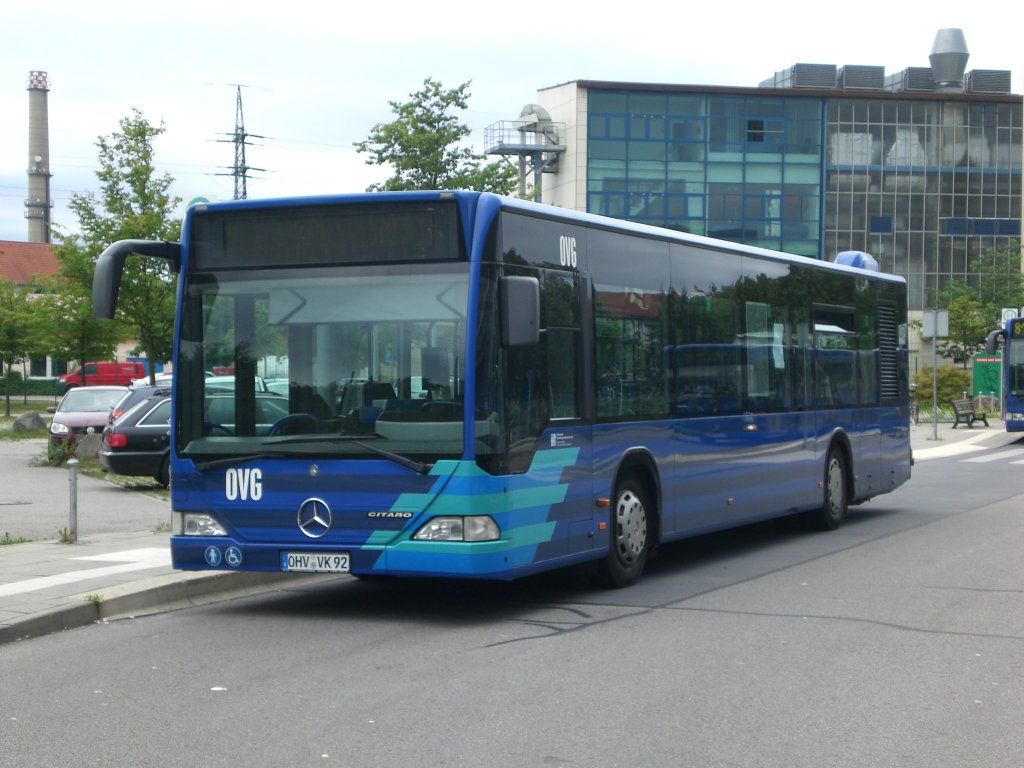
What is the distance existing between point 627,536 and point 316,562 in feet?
9.15

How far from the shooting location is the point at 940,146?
8794 cm

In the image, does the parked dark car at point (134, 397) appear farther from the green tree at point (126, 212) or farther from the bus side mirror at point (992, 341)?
the bus side mirror at point (992, 341)

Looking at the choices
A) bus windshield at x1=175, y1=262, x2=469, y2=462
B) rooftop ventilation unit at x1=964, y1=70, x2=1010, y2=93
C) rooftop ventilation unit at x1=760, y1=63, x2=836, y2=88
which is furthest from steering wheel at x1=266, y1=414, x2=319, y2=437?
rooftop ventilation unit at x1=964, y1=70, x2=1010, y2=93

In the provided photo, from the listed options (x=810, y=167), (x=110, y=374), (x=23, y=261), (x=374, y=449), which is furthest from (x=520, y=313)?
(x=23, y=261)

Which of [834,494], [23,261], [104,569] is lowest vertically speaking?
[104,569]

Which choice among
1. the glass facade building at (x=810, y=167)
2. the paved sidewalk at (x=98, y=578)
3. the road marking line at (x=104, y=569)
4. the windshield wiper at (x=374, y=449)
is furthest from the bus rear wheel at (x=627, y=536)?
the glass facade building at (x=810, y=167)

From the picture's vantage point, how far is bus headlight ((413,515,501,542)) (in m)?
9.40

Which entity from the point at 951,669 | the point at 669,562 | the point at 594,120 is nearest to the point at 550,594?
the point at 669,562

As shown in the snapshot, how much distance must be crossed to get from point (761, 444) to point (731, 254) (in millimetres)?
1909

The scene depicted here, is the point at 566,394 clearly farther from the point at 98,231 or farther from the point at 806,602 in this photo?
the point at 98,231

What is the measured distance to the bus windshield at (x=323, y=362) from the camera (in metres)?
9.48

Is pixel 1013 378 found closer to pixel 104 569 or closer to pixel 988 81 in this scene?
pixel 104 569

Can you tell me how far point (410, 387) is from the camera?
9.52m

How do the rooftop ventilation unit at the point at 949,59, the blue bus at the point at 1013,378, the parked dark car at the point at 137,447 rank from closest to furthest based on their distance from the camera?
the parked dark car at the point at 137,447 → the blue bus at the point at 1013,378 → the rooftop ventilation unit at the point at 949,59
